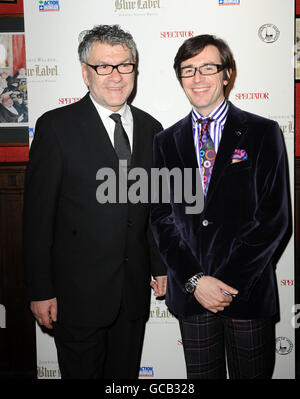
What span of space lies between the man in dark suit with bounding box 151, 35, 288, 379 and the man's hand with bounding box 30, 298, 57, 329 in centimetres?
58

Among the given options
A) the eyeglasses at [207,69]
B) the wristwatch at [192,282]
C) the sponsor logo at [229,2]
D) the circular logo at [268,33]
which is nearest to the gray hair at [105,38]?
the eyeglasses at [207,69]

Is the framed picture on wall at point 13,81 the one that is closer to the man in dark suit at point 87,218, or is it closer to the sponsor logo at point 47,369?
the man in dark suit at point 87,218

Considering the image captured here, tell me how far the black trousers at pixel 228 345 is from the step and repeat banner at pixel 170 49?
70 centimetres

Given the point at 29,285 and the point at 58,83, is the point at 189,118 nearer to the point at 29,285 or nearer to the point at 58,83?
the point at 58,83

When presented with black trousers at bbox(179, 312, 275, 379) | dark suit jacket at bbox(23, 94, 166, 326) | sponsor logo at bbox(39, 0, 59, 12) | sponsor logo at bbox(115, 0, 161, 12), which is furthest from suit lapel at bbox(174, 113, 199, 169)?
sponsor logo at bbox(39, 0, 59, 12)

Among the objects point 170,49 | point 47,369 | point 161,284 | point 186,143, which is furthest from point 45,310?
point 170,49

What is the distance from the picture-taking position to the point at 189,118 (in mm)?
1884

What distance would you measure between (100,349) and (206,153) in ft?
3.63

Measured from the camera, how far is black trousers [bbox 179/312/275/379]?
5.73 ft

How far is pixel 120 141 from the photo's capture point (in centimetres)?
192

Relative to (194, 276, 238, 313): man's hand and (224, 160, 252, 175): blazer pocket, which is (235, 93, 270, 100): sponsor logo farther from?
(194, 276, 238, 313): man's hand

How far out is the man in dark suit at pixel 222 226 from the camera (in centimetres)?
168

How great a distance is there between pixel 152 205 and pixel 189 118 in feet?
1.52
